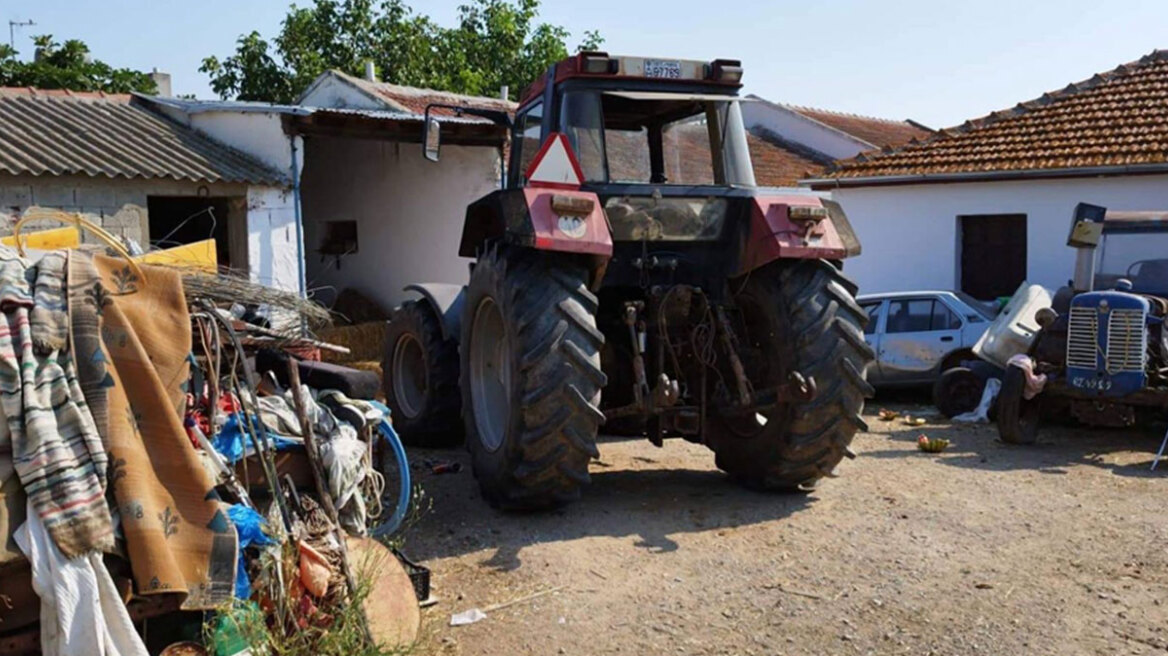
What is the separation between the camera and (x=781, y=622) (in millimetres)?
4645

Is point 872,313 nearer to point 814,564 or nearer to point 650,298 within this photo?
point 650,298

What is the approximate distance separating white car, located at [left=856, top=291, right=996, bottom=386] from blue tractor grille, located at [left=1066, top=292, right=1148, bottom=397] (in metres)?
2.46

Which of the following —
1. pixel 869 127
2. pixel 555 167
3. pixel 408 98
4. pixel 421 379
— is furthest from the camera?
pixel 869 127

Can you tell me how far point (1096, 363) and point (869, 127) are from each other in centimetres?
2094

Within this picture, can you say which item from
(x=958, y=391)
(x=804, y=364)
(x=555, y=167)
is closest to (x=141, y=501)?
(x=555, y=167)

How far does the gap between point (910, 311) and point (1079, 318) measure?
3.05 metres

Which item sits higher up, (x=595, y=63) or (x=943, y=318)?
(x=595, y=63)

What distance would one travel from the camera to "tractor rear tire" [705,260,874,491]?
622 centimetres

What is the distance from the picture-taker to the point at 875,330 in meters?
12.0

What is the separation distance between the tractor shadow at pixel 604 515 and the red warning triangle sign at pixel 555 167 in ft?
6.05

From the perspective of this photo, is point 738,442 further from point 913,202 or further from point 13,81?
point 13,81

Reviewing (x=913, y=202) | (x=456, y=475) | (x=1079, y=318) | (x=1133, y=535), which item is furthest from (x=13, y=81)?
(x=1133, y=535)

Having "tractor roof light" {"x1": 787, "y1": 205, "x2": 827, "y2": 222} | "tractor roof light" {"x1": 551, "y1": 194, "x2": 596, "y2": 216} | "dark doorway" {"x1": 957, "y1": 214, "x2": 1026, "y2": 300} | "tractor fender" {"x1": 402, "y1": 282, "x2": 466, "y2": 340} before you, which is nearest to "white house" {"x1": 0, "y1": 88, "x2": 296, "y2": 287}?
"tractor fender" {"x1": 402, "y1": 282, "x2": 466, "y2": 340}

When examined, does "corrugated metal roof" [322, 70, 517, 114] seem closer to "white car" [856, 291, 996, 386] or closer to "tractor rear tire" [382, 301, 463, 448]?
"white car" [856, 291, 996, 386]
